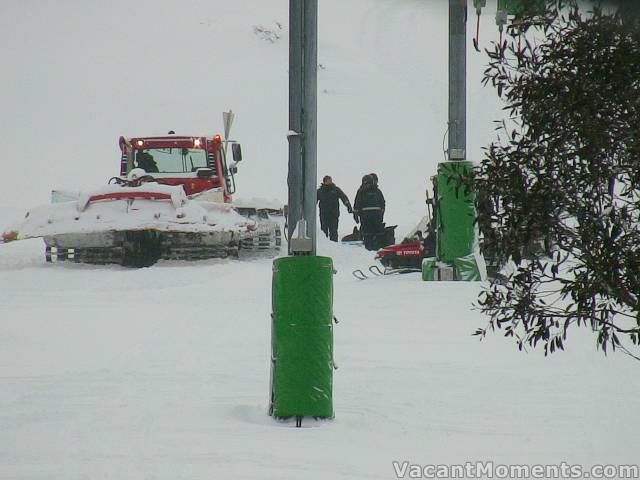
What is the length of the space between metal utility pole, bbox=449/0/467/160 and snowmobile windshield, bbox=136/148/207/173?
6.85 meters

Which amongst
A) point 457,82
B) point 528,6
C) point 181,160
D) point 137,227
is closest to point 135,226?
point 137,227

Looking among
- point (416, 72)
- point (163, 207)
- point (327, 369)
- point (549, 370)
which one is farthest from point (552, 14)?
point (416, 72)

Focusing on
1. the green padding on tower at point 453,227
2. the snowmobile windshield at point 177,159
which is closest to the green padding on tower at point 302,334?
the green padding on tower at point 453,227

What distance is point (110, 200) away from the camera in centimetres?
A: 1606

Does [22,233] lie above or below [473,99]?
below

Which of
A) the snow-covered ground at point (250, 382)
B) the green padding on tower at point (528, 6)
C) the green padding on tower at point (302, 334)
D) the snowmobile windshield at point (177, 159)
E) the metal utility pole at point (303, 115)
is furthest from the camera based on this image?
the snowmobile windshield at point (177, 159)

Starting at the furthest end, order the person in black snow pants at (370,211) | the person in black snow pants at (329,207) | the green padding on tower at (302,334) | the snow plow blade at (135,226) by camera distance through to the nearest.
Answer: the person in black snow pants at (329,207) < the person in black snow pants at (370,211) < the snow plow blade at (135,226) < the green padding on tower at (302,334)

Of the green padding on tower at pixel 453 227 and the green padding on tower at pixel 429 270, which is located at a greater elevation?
the green padding on tower at pixel 453 227

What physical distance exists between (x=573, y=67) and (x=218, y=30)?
6305 cm

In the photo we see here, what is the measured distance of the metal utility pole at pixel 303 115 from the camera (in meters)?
6.33

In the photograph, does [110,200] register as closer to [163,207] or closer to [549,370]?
[163,207]

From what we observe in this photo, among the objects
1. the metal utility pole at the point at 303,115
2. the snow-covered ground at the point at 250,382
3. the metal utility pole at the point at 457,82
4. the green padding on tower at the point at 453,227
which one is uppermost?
the metal utility pole at the point at 457,82

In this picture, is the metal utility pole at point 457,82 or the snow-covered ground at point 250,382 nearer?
the snow-covered ground at point 250,382

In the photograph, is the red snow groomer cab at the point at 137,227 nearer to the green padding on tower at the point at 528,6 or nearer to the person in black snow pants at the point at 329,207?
the person in black snow pants at the point at 329,207
